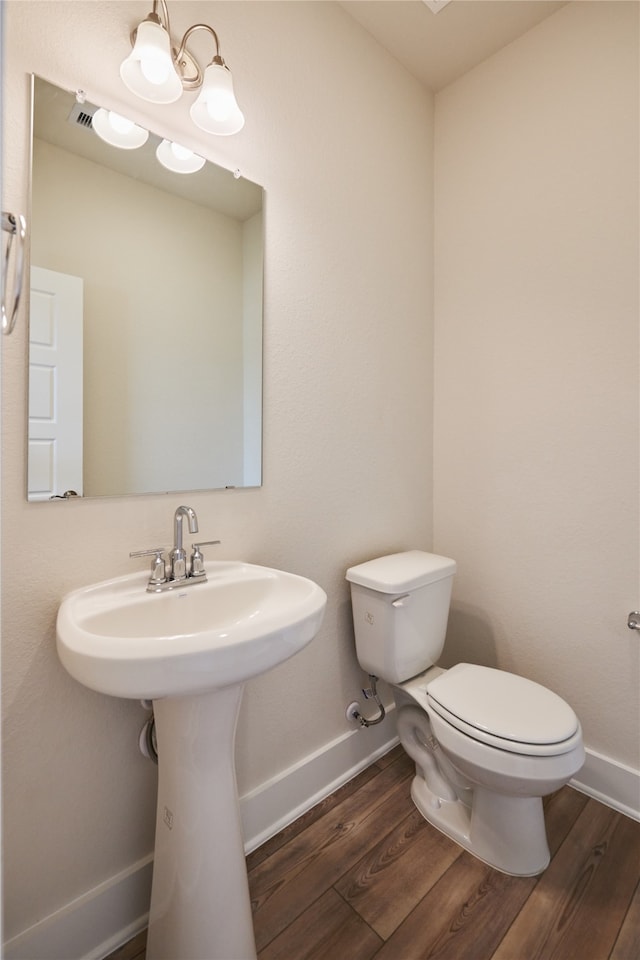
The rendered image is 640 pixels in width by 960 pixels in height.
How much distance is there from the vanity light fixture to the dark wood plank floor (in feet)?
6.31

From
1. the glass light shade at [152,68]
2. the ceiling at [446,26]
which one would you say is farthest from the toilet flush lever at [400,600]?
the ceiling at [446,26]

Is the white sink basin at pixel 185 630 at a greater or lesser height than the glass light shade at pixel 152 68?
lesser

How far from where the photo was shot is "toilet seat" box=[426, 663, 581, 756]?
1121 millimetres

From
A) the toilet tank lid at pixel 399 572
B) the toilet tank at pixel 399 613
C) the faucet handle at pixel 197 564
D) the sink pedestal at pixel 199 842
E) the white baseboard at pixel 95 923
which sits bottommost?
the white baseboard at pixel 95 923

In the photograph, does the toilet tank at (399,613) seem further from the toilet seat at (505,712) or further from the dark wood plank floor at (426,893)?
the dark wood plank floor at (426,893)

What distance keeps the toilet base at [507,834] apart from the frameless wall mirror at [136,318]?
3.79 feet

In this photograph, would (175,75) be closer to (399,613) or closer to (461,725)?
(399,613)

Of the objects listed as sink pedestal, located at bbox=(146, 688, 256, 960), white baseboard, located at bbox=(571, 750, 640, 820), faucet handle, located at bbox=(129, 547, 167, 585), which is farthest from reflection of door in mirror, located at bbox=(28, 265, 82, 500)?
white baseboard, located at bbox=(571, 750, 640, 820)

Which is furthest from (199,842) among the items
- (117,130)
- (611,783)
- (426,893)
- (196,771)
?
(117,130)

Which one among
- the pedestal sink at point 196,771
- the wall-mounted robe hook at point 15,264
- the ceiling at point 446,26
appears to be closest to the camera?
the wall-mounted robe hook at point 15,264

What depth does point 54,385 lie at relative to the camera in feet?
3.26

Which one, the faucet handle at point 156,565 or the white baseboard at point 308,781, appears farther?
the white baseboard at point 308,781

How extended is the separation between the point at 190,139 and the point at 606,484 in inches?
64.0

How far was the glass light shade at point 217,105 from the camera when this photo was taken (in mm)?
1104
